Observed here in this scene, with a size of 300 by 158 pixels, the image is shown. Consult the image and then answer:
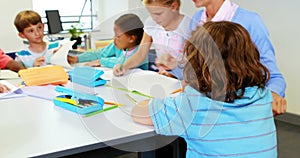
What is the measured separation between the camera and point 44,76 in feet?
5.19

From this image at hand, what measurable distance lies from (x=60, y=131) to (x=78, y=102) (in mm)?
220

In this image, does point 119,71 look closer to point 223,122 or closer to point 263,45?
point 263,45

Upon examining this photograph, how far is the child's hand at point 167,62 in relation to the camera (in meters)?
1.49

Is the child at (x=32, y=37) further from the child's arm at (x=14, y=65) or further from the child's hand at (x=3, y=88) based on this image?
the child's hand at (x=3, y=88)

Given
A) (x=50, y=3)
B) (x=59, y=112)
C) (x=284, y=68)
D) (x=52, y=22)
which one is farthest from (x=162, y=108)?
(x=50, y=3)

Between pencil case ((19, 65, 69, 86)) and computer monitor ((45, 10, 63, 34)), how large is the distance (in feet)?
9.02

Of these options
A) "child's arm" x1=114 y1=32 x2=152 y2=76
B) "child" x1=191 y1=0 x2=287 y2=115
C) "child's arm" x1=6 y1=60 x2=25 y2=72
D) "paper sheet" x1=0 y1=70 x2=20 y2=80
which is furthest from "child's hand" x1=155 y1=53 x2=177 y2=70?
"child's arm" x1=6 y1=60 x2=25 y2=72

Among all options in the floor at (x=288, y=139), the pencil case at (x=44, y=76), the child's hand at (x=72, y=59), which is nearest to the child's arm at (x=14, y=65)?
the child's hand at (x=72, y=59)

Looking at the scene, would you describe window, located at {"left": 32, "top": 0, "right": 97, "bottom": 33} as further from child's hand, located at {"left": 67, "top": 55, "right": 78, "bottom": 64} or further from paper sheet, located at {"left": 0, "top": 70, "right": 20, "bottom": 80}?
paper sheet, located at {"left": 0, "top": 70, "right": 20, "bottom": 80}

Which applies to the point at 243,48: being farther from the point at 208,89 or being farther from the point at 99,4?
the point at 99,4

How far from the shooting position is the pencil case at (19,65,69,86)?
5.09 feet

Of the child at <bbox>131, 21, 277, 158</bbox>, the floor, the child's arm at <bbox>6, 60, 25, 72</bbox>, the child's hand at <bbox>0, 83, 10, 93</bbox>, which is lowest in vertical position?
the floor

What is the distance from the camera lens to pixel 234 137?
91cm

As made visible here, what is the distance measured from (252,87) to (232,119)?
112 mm
